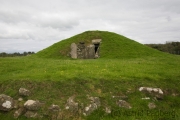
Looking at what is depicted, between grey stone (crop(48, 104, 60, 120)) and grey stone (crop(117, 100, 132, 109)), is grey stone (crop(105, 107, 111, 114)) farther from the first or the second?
grey stone (crop(48, 104, 60, 120))

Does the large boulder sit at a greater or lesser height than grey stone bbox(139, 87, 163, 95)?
lesser

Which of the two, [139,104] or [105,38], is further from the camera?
[105,38]

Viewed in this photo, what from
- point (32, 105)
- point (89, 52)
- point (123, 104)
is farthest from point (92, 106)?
point (89, 52)

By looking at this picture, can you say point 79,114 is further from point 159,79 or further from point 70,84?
point 159,79

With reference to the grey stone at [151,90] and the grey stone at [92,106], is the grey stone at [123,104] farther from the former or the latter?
the grey stone at [151,90]

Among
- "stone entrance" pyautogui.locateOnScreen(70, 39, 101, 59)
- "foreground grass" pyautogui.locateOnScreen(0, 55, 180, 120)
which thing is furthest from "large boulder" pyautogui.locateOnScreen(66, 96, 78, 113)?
"stone entrance" pyautogui.locateOnScreen(70, 39, 101, 59)

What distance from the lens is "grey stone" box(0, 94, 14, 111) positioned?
517 inches

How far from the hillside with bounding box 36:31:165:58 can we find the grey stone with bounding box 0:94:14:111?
2391cm

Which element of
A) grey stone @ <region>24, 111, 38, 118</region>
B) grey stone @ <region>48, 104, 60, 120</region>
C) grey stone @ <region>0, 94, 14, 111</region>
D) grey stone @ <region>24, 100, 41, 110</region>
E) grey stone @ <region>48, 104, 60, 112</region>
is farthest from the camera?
grey stone @ <region>0, 94, 14, 111</region>

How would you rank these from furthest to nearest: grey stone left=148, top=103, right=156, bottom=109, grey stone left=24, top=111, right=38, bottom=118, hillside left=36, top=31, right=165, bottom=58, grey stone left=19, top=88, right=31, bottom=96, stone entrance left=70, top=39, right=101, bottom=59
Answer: stone entrance left=70, top=39, right=101, bottom=59, hillside left=36, top=31, right=165, bottom=58, grey stone left=19, top=88, right=31, bottom=96, grey stone left=148, top=103, right=156, bottom=109, grey stone left=24, top=111, right=38, bottom=118

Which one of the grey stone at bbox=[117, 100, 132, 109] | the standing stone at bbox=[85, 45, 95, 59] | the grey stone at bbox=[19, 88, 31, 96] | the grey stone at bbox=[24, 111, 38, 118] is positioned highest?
the standing stone at bbox=[85, 45, 95, 59]

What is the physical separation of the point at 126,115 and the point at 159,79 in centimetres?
630

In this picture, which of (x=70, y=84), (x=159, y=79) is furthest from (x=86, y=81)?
(x=159, y=79)

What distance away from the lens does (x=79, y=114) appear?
12391 mm
